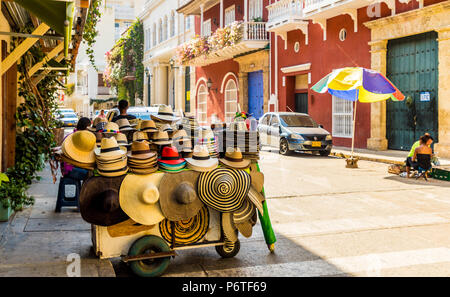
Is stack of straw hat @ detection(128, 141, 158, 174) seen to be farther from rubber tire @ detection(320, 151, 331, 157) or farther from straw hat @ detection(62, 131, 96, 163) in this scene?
rubber tire @ detection(320, 151, 331, 157)

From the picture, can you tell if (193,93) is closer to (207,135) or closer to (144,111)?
(144,111)

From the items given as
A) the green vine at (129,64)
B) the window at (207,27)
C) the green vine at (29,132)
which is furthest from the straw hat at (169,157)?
the green vine at (129,64)

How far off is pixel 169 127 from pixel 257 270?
1795 mm

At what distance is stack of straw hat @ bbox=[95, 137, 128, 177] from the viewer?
4.35 meters

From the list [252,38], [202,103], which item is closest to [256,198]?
[252,38]

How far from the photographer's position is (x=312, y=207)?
25.9 feet

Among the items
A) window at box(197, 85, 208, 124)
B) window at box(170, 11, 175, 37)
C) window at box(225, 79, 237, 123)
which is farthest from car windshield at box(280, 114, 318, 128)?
window at box(170, 11, 175, 37)

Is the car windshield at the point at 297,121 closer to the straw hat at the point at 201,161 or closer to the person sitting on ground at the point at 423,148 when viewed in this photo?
the person sitting on ground at the point at 423,148

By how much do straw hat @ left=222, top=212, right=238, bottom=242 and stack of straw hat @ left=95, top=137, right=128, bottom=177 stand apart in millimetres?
1104

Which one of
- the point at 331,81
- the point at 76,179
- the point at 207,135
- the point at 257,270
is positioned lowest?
the point at 257,270

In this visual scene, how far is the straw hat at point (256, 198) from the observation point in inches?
194

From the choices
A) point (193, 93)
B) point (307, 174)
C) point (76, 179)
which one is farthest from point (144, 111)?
point (193, 93)

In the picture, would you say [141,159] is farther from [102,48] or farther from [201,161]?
[102,48]

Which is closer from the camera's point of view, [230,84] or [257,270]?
[257,270]
